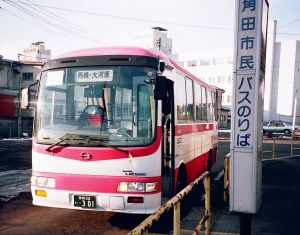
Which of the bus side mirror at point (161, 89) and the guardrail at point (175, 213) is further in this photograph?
the bus side mirror at point (161, 89)

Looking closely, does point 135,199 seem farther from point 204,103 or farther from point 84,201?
point 204,103

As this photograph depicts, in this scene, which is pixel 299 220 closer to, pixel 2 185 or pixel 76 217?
pixel 76 217

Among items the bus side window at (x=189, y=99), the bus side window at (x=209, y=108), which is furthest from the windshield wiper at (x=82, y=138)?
the bus side window at (x=209, y=108)

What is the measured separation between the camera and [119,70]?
5.71 m

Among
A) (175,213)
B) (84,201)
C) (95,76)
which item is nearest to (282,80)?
(95,76)

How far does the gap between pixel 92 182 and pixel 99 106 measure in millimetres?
1348

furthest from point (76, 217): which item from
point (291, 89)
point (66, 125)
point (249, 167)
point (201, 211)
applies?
point (291, 89)

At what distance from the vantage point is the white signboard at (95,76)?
573cm

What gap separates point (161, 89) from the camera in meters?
5.32

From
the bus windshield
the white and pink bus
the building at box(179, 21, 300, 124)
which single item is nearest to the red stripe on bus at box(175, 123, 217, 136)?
the white and pink bus

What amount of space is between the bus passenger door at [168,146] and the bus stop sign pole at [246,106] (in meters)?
1.49

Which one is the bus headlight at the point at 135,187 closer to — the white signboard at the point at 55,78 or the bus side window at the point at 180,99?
the bus side window at the point at 180,99

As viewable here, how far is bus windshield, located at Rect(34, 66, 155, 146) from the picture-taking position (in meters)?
5.52

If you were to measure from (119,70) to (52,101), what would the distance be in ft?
4.73
